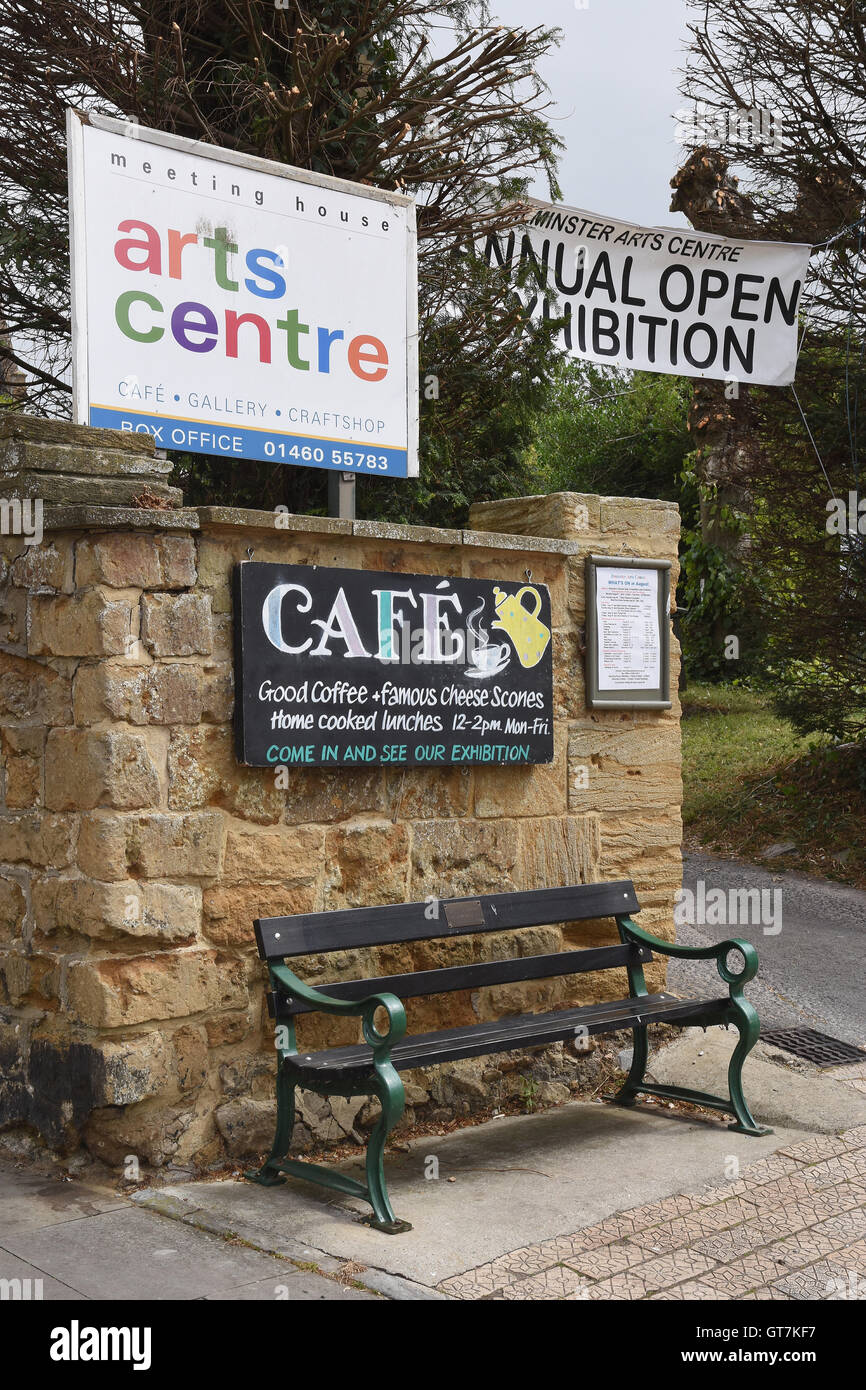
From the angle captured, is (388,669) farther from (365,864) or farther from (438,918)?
(438,918)

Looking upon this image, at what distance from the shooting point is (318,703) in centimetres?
466

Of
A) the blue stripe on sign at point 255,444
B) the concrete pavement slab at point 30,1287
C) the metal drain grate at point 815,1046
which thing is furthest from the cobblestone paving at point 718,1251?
the blue stripe on sign at point 255,444

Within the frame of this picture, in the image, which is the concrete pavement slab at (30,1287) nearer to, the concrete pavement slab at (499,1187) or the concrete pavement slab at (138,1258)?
the concrete pavement slab at (138,1258)

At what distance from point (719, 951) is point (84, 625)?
2669 millimetres

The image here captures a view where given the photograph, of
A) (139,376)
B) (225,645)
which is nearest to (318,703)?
(225,645)

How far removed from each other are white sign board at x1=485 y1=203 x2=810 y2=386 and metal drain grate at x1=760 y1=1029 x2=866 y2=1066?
3.21m

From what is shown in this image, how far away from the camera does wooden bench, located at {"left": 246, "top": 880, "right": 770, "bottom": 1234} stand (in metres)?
4.07

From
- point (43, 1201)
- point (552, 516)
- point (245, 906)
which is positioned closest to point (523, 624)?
point (552, 516)

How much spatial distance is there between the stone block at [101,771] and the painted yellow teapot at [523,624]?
163 cm

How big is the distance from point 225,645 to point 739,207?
8.64m

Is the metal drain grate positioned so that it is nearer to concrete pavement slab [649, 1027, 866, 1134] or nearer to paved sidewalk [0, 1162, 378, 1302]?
concrete pavement slab [649, 1027, 866, 1134]

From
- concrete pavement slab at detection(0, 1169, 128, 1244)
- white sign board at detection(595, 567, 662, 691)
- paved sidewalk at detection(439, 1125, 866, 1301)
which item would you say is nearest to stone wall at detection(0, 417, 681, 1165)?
concrete pavement slab at detection(0, 1169, 128, 1244)

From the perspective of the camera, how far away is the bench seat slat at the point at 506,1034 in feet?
13.8

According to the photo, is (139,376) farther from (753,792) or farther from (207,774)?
(753,792)
